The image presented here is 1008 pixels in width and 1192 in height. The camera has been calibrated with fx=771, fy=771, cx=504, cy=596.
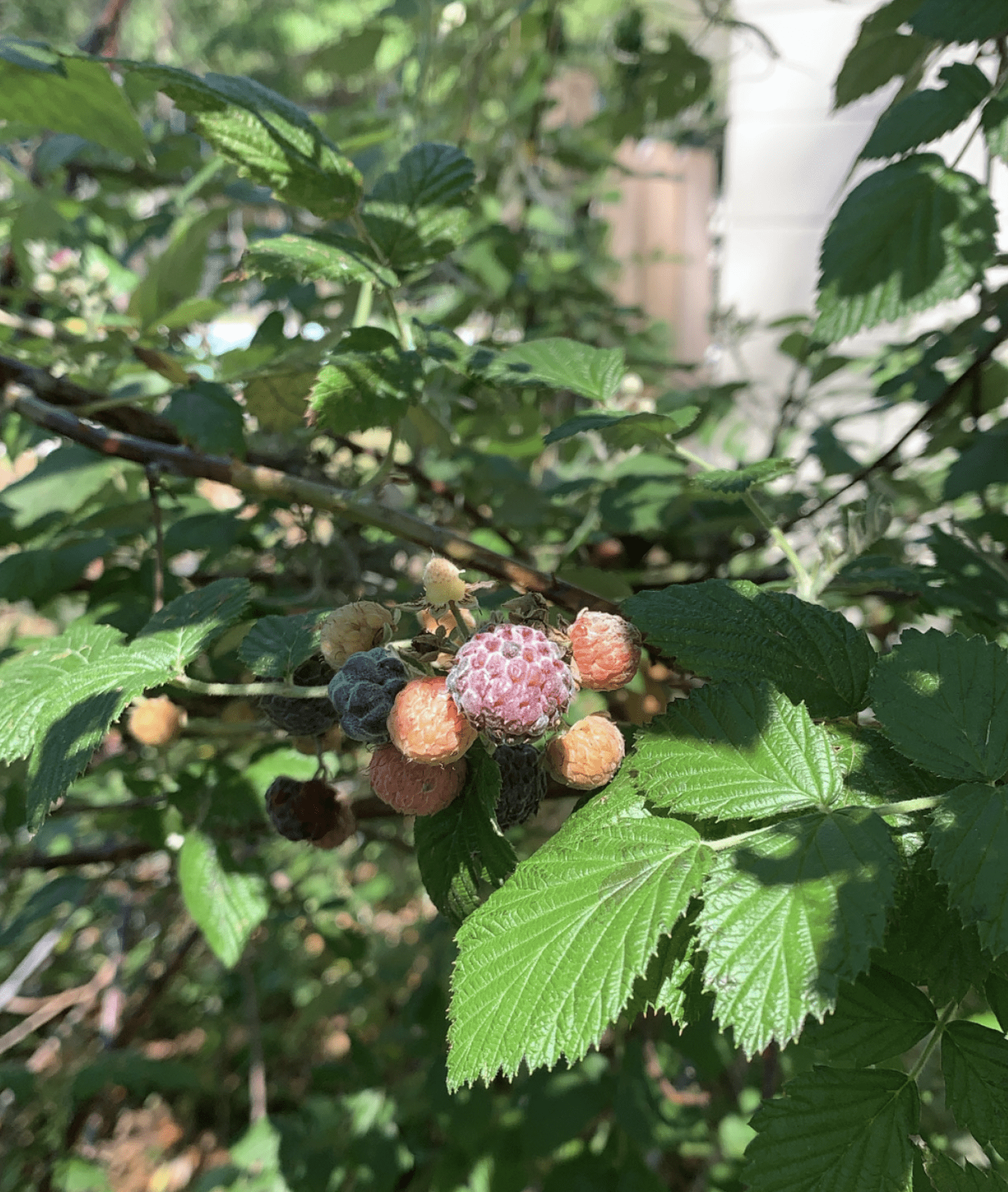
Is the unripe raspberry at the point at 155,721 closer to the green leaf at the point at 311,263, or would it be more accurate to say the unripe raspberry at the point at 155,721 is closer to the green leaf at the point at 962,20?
the green leaf at the point at 311,263

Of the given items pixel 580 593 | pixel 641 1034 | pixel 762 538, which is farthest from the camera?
pixel 641 1034

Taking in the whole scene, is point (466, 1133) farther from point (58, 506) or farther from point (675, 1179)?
point (58, 506)

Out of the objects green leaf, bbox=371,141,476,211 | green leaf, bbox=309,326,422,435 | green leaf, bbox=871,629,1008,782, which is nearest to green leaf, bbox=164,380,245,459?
green leaf, bbox=309,326,422,435

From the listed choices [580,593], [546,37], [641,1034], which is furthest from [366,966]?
[546,37]

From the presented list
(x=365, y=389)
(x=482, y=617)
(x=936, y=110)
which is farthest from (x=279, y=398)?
(x=936, y=110)

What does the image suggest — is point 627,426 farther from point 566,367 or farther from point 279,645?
point 279,645

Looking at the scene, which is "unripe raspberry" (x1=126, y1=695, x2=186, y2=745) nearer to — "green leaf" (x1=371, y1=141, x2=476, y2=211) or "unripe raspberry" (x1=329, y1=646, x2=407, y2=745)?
"unripe raspberry" (x1=329, y1=646, x2=407, y2=745)

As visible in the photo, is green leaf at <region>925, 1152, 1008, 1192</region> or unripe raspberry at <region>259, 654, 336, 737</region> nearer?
green leaf at <region>925, 1152, 1008, 1192</region>
